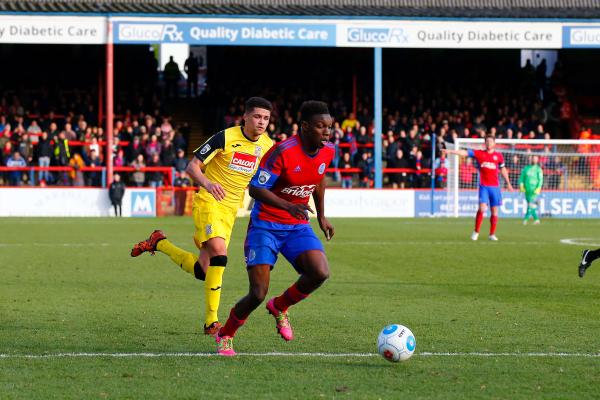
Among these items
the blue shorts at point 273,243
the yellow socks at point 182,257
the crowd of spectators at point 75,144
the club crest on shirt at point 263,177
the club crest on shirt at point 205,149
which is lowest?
the yellow socks at point 182,257

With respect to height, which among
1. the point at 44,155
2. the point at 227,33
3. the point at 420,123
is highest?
the point at 227,33

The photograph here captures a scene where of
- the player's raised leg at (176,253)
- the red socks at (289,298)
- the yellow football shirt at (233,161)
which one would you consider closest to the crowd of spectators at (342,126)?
the player's raised leg at (176,253)

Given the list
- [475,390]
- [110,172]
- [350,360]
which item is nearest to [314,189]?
[350,360]

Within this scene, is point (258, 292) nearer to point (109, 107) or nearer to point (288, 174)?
point (288, 174)

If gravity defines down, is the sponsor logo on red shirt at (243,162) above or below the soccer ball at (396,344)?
above

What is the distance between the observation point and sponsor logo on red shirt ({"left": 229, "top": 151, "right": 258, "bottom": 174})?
946 cm

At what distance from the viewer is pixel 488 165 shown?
2209 centimetres

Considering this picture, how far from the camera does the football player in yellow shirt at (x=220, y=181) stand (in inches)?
352

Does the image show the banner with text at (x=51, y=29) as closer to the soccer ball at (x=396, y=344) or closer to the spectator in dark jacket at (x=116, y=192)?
the spectator in dark jacket at (x=116, y=192)

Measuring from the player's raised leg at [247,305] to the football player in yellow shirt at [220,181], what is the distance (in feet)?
3.08

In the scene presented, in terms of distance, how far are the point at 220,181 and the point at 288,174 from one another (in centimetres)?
182

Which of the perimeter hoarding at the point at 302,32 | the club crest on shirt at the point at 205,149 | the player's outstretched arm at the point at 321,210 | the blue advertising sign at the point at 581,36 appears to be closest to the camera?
the player's outstretched arm at the point at 321,210

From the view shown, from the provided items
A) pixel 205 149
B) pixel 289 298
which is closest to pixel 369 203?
pixel 205 149

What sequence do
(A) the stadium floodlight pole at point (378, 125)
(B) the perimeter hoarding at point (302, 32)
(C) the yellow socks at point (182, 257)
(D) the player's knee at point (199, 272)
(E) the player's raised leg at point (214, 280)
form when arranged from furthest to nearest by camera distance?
(A) the stadium floodlight pole at point (378, 125), (B) the perimeter hoarding at point (302, 32), (C) the yellow socks at point (182, 257), (D) the player's knee at point (199, 272), (E) the player's raised leg at point (214, 280)
